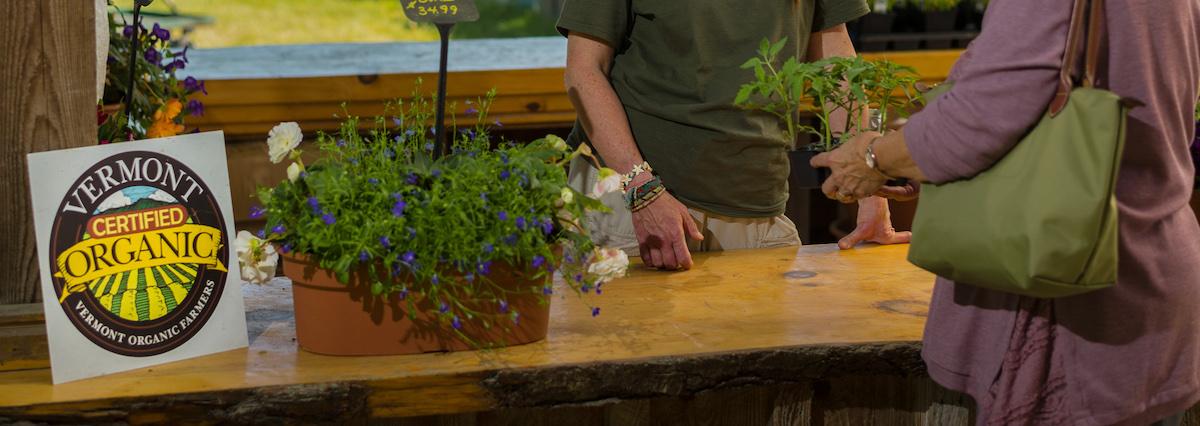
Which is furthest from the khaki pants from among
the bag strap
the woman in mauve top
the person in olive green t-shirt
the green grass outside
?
the green grass outside

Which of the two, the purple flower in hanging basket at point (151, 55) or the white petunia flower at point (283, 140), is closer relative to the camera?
the white petunia flower at point (283, 140)

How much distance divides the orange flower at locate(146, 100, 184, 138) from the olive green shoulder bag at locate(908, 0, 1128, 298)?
5.54 ft

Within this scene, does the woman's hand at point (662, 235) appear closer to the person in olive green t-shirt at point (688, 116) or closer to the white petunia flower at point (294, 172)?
the person in olive green t-shirt at point (688, 116)

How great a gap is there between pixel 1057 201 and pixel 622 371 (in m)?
0.57

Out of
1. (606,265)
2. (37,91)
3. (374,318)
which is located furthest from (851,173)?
(37,91)

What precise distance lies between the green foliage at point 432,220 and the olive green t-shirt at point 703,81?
625mm

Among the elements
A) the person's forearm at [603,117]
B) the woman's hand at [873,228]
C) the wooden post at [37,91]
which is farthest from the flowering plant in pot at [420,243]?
the woman's hand at [873,228]

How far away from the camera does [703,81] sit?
2168mm

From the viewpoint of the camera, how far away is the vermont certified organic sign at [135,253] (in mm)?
1480

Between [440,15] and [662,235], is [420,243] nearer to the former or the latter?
[440,15]

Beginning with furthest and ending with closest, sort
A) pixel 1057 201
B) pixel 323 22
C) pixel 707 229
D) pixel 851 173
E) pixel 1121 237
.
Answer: pixel 323 22, pixel 707 229, pixel 851 173, pixel 1121 237, pixel 1057 201

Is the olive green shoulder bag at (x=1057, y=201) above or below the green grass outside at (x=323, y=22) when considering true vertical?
below

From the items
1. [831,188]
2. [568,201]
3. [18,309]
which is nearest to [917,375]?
[831,188]

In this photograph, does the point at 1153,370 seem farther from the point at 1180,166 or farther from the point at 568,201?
the point at 568,201
